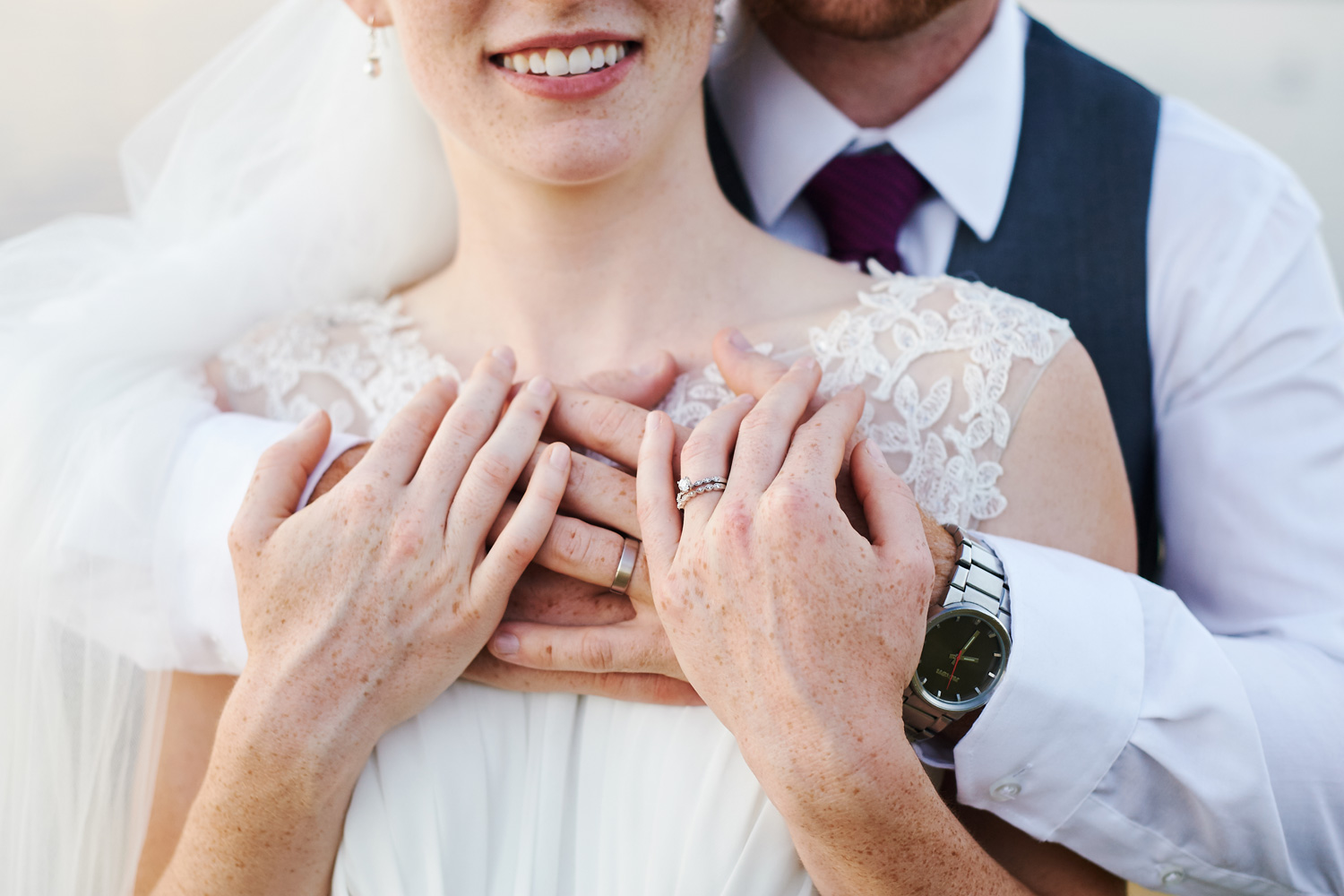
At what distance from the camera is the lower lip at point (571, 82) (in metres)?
1.11

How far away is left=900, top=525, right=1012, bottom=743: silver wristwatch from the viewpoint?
990 mm

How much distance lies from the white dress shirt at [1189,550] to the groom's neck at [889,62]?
40 mm

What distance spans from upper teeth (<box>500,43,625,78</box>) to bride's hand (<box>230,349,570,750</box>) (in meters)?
0.39

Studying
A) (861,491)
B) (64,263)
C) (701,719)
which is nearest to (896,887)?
(701,719)

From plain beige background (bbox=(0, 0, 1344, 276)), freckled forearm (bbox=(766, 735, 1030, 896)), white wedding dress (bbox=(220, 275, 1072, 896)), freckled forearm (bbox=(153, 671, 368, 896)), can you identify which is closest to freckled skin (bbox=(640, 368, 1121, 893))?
freckled forearm (bbox=(766, 735, 1030, 896))

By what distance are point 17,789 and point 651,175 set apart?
3.44 ft

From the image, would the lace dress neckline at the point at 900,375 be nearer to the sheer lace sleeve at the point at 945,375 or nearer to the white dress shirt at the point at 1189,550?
the sheer lace sleeve at the point at 945,375

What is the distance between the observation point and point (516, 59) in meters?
1.13


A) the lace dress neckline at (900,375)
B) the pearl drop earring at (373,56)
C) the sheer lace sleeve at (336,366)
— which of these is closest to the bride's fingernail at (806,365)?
the lace dress neckline at (900,375)

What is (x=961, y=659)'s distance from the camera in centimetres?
100

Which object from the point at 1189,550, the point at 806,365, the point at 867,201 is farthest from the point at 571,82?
the point at 1189,550

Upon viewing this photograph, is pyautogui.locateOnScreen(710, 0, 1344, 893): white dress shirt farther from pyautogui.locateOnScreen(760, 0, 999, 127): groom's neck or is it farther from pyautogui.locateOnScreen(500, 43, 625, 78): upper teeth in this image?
pyautogui.locateOnScreen(500, 43, 625, 78): upper teeth

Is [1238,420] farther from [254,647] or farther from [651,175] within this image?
[254,647]

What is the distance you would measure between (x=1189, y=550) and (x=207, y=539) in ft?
4.54
